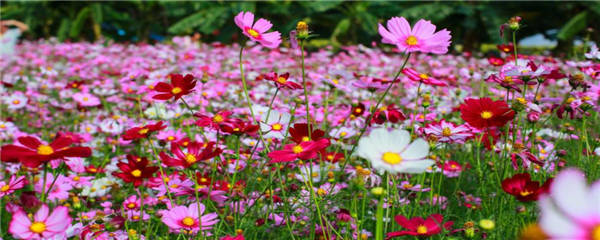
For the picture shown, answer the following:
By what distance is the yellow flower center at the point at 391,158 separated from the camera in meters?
0.51

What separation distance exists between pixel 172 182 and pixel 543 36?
852 cm

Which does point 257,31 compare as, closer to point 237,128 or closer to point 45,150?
point 237,128

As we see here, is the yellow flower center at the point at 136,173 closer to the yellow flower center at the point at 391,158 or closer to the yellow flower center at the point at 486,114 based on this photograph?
the yellow flower center at the point at 391,158

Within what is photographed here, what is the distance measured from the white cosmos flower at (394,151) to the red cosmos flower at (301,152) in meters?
0.13

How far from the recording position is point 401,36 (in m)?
0.68

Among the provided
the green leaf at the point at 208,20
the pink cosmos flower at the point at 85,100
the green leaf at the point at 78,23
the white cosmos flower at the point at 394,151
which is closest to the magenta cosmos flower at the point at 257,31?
the white cosmos flower at the point at 394,151

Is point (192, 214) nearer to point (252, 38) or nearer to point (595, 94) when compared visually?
point (252, 38)

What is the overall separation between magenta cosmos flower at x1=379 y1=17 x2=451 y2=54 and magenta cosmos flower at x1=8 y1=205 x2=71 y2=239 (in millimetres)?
471

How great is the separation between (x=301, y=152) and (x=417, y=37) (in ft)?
0.82

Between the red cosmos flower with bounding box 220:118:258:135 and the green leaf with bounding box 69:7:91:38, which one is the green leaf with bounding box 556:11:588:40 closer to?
the red cosmos flower with bounding box 220:118:258:135

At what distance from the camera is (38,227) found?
→ 0.55m

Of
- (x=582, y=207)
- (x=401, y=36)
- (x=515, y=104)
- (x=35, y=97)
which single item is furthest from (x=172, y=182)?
(x=35, y=97)

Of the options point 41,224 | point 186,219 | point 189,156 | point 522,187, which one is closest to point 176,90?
point 189,156

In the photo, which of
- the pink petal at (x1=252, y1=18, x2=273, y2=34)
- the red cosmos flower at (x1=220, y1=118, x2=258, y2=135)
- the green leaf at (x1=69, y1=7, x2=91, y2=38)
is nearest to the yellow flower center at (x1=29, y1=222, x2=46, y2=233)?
the red cosmos flower at (x1=220, y1=118, x2=258, y2=135)
